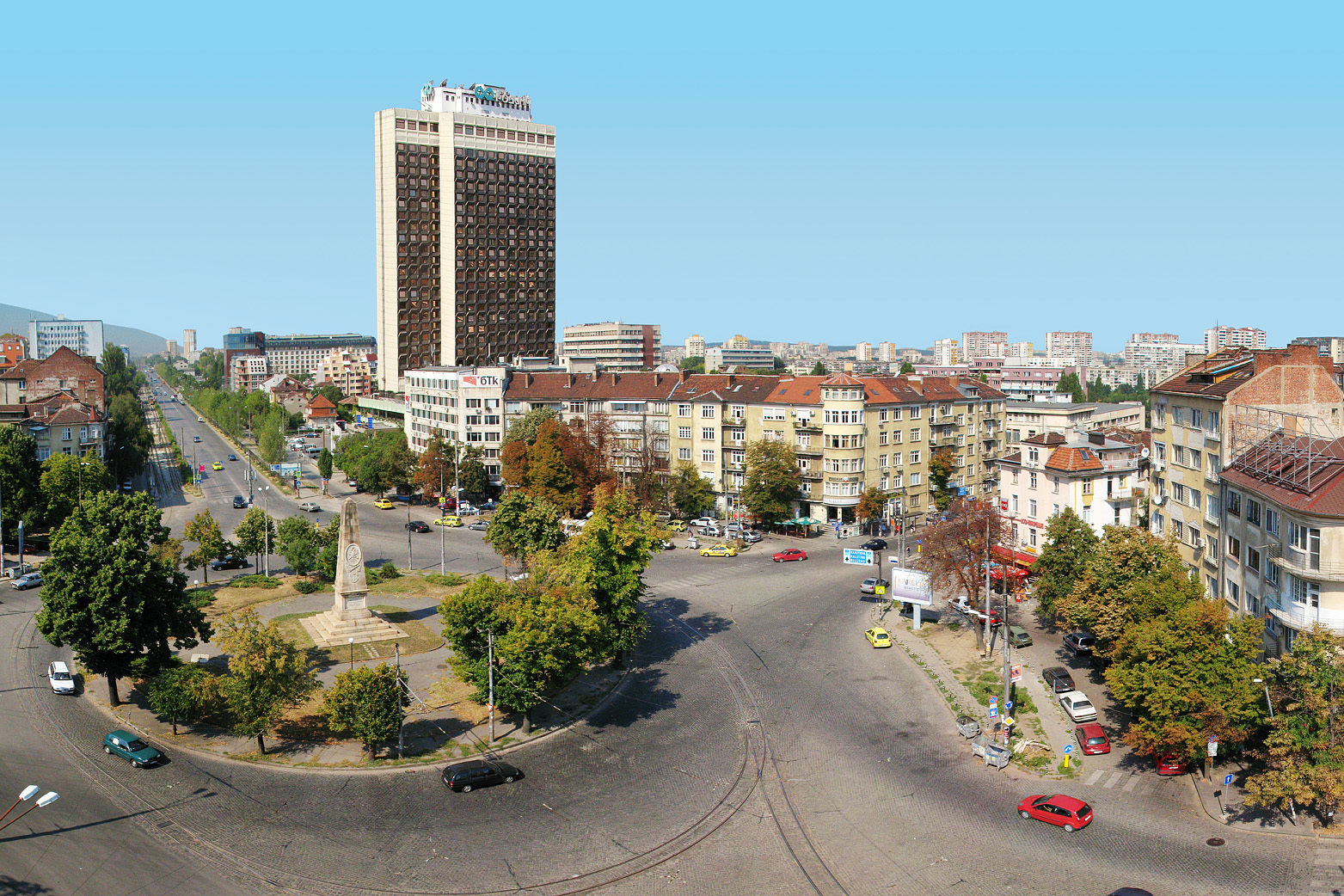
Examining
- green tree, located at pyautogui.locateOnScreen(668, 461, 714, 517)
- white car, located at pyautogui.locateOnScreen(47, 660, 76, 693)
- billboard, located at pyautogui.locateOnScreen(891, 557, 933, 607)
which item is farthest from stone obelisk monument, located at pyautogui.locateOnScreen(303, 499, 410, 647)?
green tree, located at pyautogui.locateOnScreen(668, 461, 714, 517)

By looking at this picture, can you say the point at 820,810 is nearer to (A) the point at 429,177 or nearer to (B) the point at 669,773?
(B) the point at 669,773

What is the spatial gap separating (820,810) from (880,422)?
72.8m

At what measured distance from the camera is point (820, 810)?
127 feet

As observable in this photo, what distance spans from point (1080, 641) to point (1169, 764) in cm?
1788

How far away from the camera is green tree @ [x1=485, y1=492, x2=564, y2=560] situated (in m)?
71.8

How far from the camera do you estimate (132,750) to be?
43.3 m

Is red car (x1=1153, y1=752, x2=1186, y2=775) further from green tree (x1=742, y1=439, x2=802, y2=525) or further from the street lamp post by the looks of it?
green tree (x1=742, y1=439, x2=802, y2=525)

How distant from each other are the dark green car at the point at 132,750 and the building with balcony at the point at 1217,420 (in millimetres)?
55439

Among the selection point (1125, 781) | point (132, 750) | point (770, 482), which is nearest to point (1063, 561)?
point (1125, 781)

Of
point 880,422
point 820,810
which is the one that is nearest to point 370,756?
point 820,810

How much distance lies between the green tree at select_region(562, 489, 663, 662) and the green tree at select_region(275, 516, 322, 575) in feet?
110

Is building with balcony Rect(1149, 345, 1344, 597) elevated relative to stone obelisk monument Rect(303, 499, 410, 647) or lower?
elevated

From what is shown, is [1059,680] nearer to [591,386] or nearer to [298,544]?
[298,544]

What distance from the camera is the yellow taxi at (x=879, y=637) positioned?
61.9m
